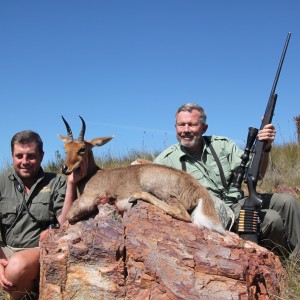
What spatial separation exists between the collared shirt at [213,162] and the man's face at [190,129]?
21 centimetres

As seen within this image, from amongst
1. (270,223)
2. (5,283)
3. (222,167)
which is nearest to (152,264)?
(5,283)

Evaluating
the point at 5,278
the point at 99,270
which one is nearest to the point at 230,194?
the point at 99,270

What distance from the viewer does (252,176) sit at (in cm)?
644

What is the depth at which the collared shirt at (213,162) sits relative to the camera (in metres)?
6.93

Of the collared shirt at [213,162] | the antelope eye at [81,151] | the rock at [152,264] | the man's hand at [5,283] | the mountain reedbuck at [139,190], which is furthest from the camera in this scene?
the collared shirt at [213,162]

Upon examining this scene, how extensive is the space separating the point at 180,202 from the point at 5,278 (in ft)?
8.20

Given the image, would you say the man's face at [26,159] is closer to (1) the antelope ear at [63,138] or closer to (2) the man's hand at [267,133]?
(1) the antelope ear at [63,138]

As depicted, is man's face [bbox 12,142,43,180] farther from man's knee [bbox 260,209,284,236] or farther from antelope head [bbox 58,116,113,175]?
man's knee [bbox 260,209,284,236]

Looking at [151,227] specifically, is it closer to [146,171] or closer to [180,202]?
[180,202]

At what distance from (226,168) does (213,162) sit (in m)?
0.23

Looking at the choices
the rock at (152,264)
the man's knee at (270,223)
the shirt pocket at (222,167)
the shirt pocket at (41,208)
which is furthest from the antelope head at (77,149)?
the man's knee at (270,223)

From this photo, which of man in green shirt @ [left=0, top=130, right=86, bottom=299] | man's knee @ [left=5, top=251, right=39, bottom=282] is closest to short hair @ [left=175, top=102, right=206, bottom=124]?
man in green shirt @ [left=0, top=130, right=86, bottom=299]

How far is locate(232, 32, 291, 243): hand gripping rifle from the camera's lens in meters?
5.96

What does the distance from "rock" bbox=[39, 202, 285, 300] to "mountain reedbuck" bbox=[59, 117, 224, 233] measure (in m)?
0.67
